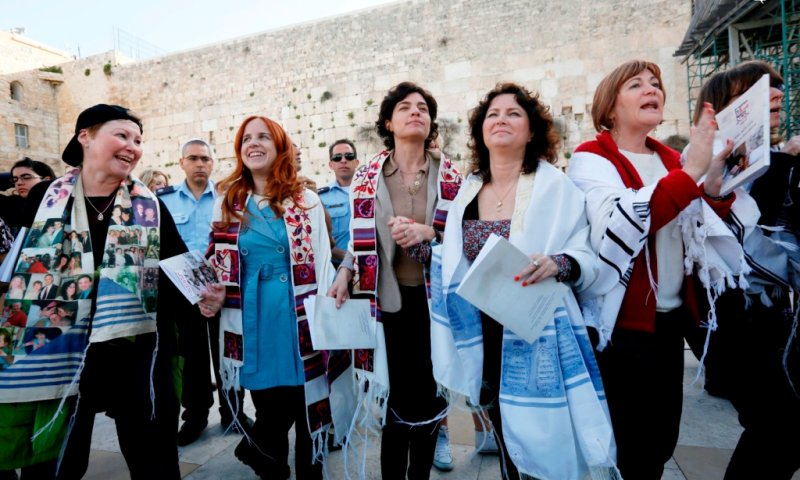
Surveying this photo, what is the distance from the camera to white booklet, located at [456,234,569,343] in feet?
5.01

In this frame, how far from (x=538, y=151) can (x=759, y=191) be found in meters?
0.88

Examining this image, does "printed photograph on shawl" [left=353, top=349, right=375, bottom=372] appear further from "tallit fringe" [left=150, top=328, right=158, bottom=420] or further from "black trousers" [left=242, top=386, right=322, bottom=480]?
"tallit fringe" [left=150, top=328, right=158, bottom=420]

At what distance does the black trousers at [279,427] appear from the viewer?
2334 millimetres

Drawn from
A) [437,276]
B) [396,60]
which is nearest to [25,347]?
[437,276]

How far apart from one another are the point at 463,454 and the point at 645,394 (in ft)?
4.64

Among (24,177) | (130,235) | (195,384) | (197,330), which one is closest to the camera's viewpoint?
(130,235)

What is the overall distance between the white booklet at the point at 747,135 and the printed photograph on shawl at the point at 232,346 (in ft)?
7.37

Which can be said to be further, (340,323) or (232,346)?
(232,346)

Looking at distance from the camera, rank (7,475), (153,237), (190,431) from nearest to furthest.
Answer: (153,237) → (7,475) → (190,431)

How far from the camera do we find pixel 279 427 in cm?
239

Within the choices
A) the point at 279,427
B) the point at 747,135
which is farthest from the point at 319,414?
the point at 747,135

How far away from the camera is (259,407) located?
7.82 ft

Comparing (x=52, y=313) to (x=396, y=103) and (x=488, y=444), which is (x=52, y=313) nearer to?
(x=396, y=103)

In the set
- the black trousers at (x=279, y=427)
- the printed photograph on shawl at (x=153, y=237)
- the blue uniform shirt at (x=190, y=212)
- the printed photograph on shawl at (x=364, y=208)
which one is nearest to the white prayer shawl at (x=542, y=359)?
the printed photograph on shawl at (x=364, y=208)
